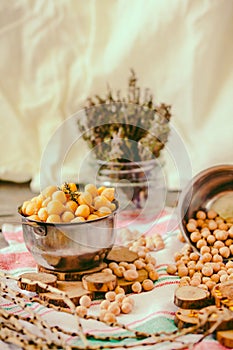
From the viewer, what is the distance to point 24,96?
6.76 feet

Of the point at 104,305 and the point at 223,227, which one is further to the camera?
the point at 223,227

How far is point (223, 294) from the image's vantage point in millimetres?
994

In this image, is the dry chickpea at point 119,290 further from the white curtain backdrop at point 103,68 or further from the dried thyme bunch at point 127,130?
the white curtain backdrop at point 103,68

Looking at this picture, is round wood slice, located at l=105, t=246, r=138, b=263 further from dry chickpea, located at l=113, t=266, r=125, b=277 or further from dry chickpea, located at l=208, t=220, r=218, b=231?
dry chickpea, located at l=208, t=220, r=218, b=231

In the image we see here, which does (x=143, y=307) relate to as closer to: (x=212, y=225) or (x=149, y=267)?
(x=149, y=267)

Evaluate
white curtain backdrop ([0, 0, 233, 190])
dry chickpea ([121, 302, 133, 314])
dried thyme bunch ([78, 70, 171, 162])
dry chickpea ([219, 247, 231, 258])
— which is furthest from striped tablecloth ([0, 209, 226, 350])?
white curtain backdrop ([0, 0, 233, 190])

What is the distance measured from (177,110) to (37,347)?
1.31 metres

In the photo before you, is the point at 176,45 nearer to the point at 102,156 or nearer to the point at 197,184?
the point at 102,156

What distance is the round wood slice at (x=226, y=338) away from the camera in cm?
88

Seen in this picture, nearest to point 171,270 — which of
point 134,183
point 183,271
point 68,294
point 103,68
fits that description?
point 183,271

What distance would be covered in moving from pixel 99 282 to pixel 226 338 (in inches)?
10.4

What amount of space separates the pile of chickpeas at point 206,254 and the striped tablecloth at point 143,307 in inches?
1.2

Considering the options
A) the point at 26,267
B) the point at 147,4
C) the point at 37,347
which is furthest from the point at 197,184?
the point at 147,4

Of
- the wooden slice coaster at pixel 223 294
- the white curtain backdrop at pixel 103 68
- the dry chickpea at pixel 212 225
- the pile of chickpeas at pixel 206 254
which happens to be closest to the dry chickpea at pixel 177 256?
the pile of chickpeas at pixel 206 254
